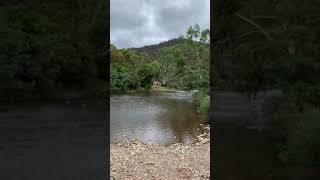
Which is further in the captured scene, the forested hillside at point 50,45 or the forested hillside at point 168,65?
the forested hillside at point 168,65

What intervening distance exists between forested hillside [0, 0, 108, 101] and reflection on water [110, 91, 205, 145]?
2.34m

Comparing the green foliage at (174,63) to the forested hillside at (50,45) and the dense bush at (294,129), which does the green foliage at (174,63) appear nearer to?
the forested hillside at (50,45)

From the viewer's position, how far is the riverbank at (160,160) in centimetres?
434

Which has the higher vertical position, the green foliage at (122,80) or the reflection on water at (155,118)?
the green foliage at (122,80)

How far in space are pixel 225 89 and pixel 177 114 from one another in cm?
363

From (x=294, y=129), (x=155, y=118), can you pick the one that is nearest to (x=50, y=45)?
(x=294, y=129)

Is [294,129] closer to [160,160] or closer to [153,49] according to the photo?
[160,160]

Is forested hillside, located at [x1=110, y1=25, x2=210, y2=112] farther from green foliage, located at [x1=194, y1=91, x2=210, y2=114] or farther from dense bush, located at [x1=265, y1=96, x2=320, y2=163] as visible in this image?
dense bush, located at [x1=265, y1=96, x2=320, y2=163]

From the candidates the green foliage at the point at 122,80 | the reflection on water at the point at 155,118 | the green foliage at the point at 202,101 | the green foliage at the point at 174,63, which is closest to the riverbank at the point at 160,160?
the reflection on water at the point at 155,118

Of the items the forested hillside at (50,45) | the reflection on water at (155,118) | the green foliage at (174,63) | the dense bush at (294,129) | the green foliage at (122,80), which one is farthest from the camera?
the green foliage at (122,80)

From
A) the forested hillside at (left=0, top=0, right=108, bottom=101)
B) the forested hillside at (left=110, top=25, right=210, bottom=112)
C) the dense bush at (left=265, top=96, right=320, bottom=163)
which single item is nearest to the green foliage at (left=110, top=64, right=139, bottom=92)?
the forested hillside at (left=110, top=25, right=210, bottom=112)

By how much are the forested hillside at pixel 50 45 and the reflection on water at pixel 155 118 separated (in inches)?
92.0

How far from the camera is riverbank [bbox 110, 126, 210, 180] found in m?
4.34

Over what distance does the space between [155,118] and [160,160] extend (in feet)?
8.40
